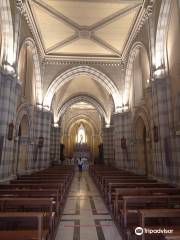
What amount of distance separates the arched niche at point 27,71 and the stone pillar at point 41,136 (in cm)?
134

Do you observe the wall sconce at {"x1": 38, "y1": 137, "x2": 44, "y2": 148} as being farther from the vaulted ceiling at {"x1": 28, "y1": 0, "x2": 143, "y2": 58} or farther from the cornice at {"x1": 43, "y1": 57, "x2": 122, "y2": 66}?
the vaulted ceiling at {"x1": 28, "y1": 0, "x2": 143, "y2": 58}

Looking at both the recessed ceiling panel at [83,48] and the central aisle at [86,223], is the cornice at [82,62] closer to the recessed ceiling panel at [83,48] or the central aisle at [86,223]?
the recessed ceiling panel at [83,48]

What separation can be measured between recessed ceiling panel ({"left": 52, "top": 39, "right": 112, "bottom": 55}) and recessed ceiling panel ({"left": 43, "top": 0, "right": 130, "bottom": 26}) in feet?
7.33

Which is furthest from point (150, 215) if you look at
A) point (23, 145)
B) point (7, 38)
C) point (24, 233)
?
point (23, 145)

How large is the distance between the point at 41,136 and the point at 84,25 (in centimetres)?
854

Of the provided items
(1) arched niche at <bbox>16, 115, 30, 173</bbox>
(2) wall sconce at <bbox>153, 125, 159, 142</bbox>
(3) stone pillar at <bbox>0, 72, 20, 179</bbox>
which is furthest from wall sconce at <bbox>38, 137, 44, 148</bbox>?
(2) wall sconce at <bbox>153, 125, 159, 142</bbox>

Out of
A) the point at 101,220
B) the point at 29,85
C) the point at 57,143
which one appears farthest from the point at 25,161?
the point at 57,143

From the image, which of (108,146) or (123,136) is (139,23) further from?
(108,146)

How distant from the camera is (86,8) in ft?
39.5

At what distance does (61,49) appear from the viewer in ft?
53.2

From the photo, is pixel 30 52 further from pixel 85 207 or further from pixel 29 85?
pixel 85 207

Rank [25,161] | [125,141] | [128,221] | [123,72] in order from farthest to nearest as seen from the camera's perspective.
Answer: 1. [123,72]
2. [125,141]
3. [25,161]
4. [128,221]

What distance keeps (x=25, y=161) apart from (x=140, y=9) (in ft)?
38.2

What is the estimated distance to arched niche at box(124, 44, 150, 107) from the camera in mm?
12430
